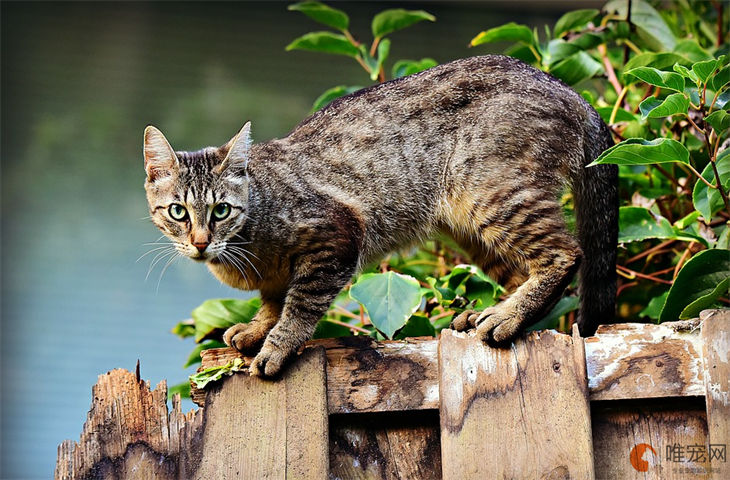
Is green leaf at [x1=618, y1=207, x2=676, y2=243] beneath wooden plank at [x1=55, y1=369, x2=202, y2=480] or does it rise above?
above

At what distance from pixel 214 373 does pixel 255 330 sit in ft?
1.27

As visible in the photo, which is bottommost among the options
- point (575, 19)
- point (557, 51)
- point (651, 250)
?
point (651, 250)

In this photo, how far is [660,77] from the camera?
6.94 feet

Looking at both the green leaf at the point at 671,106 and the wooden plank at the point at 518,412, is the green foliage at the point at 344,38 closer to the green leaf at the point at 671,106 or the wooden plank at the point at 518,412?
the green leaf at the point at 671,106

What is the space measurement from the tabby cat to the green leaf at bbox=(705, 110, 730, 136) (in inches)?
22.5

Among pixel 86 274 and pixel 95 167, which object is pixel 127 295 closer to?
pixel 86 274

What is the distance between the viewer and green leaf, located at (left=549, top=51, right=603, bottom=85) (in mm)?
3094

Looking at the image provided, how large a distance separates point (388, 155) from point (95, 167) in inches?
139

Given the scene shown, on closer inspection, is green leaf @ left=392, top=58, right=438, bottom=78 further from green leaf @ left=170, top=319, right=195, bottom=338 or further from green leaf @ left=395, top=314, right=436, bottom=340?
green leaf @ left=170, top=319, right=195, bottom=338

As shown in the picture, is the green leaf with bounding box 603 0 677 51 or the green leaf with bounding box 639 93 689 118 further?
the green leaf with bounding box 603 0 677 51

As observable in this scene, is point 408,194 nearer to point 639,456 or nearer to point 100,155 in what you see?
point 639,456

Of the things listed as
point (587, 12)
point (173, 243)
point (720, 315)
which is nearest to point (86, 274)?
point (173, 243)

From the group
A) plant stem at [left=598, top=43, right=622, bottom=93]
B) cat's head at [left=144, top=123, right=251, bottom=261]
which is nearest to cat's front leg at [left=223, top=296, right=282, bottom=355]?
cat's head at [left=144, top=123, right=251, bottom=261]

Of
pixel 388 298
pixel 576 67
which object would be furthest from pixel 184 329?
pixel 576 67
